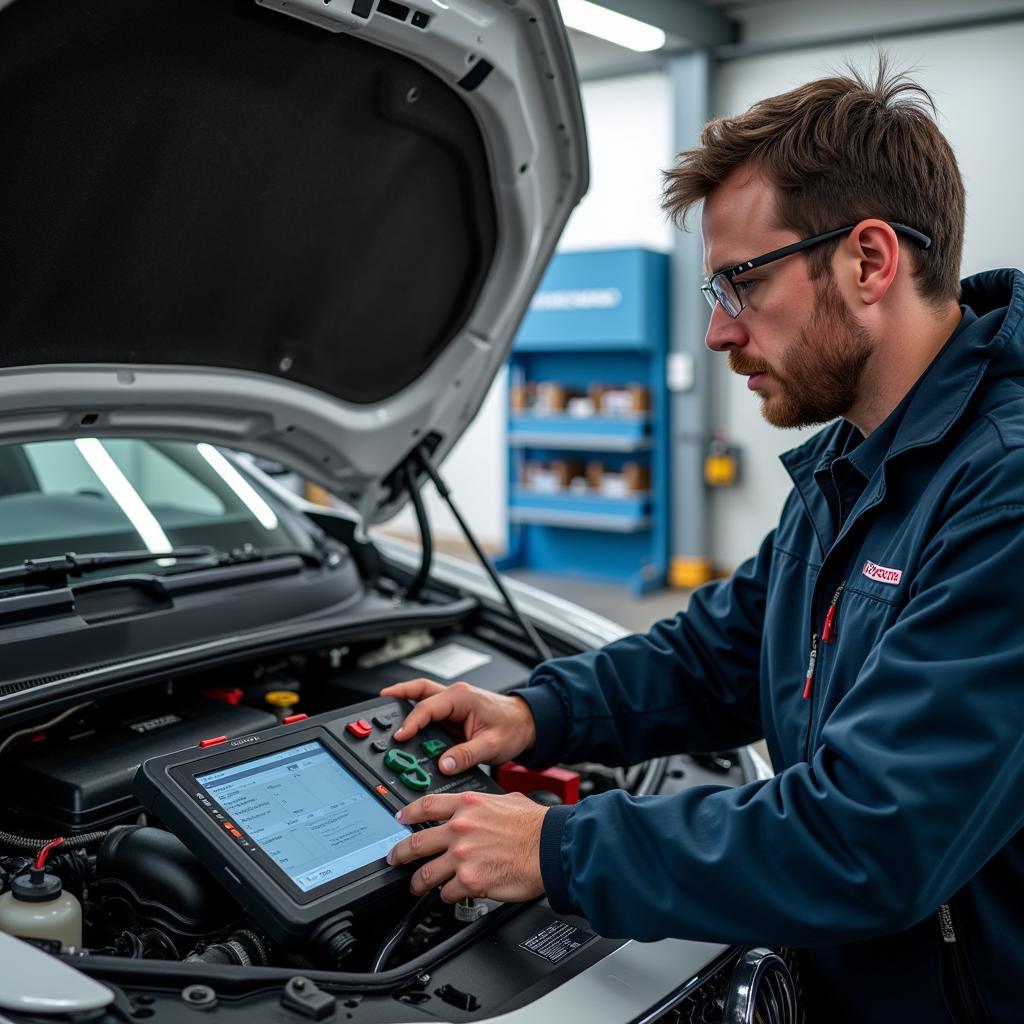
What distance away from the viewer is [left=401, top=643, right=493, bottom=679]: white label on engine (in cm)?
177

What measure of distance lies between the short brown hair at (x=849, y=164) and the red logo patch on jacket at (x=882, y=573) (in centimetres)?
33

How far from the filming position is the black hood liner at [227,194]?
1.18m

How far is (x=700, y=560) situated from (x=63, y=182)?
5.73 metres

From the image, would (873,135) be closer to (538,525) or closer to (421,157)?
(421,157)

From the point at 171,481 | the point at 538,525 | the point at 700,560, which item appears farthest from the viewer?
the point at 538,525

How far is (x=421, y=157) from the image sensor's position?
158cm

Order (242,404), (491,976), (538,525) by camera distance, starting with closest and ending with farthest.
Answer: (491,976) < (242,404) < (538,525)

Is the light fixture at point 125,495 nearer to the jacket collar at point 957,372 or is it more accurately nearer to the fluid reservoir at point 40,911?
the fluid reservoir at point 40,911

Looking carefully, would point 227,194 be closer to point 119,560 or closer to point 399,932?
point 119,560

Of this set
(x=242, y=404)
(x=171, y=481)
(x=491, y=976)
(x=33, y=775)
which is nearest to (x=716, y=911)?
(x=491, y=976)

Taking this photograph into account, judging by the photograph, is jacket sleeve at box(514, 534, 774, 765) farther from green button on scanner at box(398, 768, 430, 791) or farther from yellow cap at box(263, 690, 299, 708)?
yellow cap at box(263, 690, 299, 708)

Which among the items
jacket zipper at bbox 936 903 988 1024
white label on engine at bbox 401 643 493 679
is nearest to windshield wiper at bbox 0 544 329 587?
white label on engine at bbox 401 643 493 679

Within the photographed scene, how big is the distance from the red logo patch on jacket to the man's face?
0.66ft

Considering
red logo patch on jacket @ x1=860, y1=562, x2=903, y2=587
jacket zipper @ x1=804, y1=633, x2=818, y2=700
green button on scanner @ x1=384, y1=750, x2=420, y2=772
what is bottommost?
green button on scanner @ x1=384, y1=750, x2=420, y2=772
